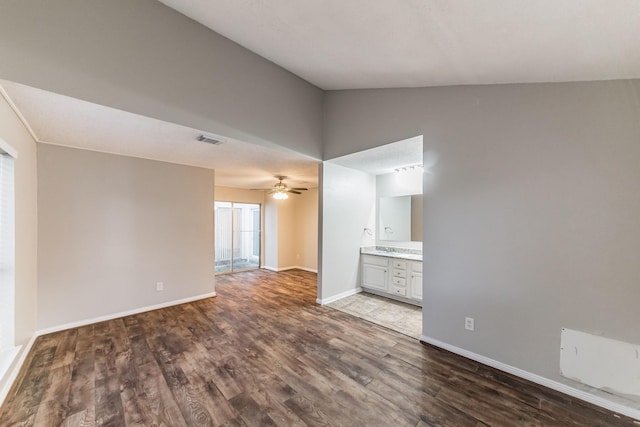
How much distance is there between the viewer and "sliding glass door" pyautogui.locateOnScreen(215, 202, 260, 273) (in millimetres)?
6605

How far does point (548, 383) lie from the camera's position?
2072 mm

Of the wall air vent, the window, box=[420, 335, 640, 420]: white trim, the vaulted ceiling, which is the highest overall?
the vaulted ceiling

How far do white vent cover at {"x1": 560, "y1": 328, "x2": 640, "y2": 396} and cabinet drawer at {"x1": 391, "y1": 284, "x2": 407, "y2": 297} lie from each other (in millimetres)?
2161

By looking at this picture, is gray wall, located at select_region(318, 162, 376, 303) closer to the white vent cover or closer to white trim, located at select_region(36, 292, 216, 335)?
white trim, located at select_region(36, 292, 216, 335)

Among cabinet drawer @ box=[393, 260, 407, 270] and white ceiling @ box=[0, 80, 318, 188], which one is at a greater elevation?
white ceiling @ box=[0, 80, 318, 188]

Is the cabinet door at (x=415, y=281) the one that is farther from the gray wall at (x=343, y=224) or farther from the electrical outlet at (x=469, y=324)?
the electrical outlet at (x=469, y=324)

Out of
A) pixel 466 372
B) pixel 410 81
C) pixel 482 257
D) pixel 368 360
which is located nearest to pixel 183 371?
pixel 368 360

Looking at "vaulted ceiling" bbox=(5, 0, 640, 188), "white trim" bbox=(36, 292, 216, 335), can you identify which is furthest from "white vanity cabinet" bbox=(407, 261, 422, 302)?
"white trim" bbox=(36, 292, 216, 335)

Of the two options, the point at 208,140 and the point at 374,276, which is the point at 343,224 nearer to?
the point at 374,276

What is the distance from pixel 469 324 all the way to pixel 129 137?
441cm

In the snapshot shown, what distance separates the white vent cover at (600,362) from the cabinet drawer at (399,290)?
7.09 ft

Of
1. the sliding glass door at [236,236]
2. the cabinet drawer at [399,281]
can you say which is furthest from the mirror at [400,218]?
the sliding glass door at [236,236]

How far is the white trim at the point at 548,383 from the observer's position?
1.80 metres

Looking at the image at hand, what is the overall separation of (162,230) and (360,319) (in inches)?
139
